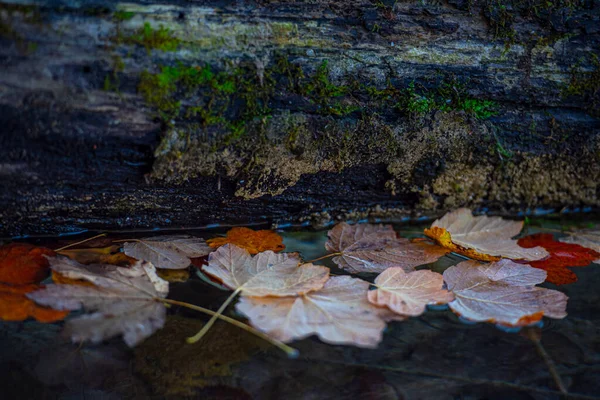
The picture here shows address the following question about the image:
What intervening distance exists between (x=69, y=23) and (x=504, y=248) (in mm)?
1531

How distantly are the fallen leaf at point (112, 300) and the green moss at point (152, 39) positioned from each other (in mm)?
628

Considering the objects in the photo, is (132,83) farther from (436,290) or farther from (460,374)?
(460,374)

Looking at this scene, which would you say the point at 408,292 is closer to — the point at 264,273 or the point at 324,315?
the point at 324,315

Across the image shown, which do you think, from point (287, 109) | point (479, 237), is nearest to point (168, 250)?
point (287, 109)

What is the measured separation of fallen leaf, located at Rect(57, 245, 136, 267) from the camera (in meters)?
1.61

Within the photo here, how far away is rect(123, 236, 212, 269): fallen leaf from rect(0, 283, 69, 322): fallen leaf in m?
0.33

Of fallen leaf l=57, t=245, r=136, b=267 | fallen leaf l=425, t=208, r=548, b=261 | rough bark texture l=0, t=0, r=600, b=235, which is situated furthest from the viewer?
fallen leaf l=425, t=208, r=548, b=261

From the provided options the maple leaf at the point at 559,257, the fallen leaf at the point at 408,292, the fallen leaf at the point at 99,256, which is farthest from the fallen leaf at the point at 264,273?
the maple leaf at the point at 559,257

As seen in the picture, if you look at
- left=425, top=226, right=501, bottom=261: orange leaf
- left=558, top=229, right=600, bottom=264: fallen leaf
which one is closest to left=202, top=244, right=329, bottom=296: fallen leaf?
left=425, top=226, right=501, bottom=261: orange leaf

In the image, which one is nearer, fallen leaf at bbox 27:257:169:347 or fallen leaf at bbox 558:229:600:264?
fallen leaf at bbox 27:257:169:347

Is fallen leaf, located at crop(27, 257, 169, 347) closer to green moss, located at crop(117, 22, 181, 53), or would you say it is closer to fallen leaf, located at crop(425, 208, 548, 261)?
green moss, located at crop(117, 22, 181, 53)

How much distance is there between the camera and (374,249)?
5.81ft

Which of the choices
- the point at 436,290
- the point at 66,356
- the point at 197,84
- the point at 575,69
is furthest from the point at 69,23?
the point at 575,69

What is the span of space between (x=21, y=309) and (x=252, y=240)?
775 millimetres
